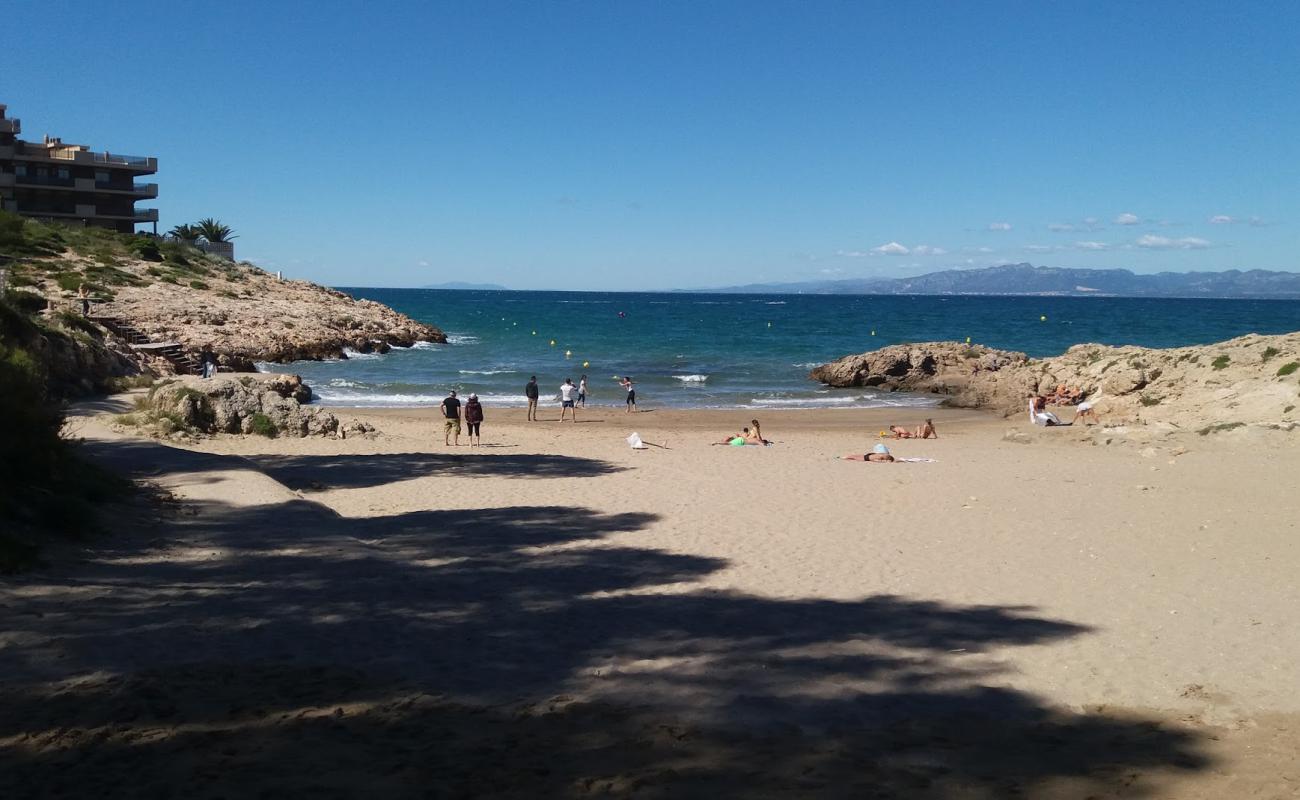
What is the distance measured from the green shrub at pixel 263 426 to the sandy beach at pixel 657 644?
462cm

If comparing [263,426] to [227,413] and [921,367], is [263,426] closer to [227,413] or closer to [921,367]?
[227,413]

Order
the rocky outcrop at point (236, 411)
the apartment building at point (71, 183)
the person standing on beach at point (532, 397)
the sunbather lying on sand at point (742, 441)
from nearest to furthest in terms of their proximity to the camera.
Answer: the rocky outcrop at point (236, 411) < the sunbather lying on sand at point (742, 441) < the person standing on beach at point (532, 397) < the apartment building at point (71, 183)

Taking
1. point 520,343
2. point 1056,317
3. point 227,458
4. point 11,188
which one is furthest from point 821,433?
point 1056,317

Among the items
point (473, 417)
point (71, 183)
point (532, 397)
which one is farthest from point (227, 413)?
point (71, 183)

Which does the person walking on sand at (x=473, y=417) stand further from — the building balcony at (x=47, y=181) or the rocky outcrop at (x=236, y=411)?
the building balcony at (x=47, y=181)

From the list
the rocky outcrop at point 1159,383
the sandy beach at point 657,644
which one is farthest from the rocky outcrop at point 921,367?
the sandy beach at point 657,644

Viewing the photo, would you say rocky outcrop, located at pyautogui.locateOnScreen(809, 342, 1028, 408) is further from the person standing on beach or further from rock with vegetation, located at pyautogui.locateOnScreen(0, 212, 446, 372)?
rock with vegetation, located at pyautogui.locateOnScreen(0, 212, 446, 372)

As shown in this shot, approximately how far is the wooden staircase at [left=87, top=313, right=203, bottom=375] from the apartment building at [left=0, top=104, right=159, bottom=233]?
3319cm

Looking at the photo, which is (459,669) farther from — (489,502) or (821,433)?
(821,433)

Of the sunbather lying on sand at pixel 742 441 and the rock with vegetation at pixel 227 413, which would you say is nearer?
the rock with vegetation at pixel 227 413

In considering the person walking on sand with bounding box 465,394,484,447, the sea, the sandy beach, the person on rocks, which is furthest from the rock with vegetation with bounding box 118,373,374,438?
the sea

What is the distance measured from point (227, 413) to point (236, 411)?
0.67 ft

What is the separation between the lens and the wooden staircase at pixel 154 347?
1258 inches

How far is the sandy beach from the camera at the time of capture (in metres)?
5.04
